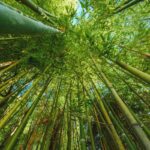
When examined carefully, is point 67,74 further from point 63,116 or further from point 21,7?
point 21,7

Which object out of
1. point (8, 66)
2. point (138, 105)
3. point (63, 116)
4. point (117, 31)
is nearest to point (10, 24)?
point (8, 66)

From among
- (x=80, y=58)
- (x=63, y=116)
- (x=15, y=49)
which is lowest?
(x=63, y=116)

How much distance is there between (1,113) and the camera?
295cm

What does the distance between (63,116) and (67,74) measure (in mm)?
622

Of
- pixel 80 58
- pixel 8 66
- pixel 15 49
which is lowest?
pixel 8 66

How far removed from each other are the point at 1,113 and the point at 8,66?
3.14 ft

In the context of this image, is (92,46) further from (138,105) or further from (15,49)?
(138,105)

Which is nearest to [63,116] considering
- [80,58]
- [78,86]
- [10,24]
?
[78,86]

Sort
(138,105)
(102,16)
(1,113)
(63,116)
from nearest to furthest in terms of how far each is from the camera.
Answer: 1. (63,116)
2. (102,16)
3. (1,113)
4. (138,105)

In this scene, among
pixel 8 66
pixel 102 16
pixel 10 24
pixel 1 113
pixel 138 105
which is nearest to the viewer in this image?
pixel 10 24

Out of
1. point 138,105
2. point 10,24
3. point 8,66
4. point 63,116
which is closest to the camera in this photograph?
point 10,24

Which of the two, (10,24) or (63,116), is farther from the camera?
(63,116)

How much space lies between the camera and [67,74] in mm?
2887

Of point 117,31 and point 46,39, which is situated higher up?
point 117,31
